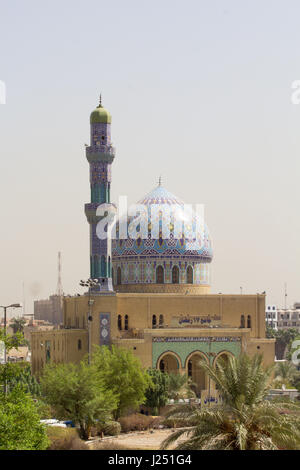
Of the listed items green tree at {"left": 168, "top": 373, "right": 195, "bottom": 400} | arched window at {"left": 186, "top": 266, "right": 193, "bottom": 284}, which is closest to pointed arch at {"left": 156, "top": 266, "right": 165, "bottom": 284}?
arched window at {"left": 186, "top": 266, "right": 193, "bottom": 284}

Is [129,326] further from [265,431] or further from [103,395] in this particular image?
[265,431]

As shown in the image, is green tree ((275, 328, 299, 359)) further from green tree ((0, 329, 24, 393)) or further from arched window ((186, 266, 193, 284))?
green tree ((0, 329, 24, 393))

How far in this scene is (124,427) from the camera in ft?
165

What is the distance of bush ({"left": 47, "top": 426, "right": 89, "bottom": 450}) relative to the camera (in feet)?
125

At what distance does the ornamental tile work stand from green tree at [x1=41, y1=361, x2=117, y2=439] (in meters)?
15.7

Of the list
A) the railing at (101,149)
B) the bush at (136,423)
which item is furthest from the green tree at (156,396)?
the railing at (101,149)

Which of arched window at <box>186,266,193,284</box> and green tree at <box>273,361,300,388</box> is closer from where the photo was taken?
green tree at <box>273,361,300,388</box>

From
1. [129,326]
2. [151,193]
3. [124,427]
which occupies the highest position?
[151,193]

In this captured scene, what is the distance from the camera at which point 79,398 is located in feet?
150

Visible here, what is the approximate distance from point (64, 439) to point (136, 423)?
11380 mm

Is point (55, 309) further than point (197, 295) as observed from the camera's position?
Yes

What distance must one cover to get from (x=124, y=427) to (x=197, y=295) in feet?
54.8
